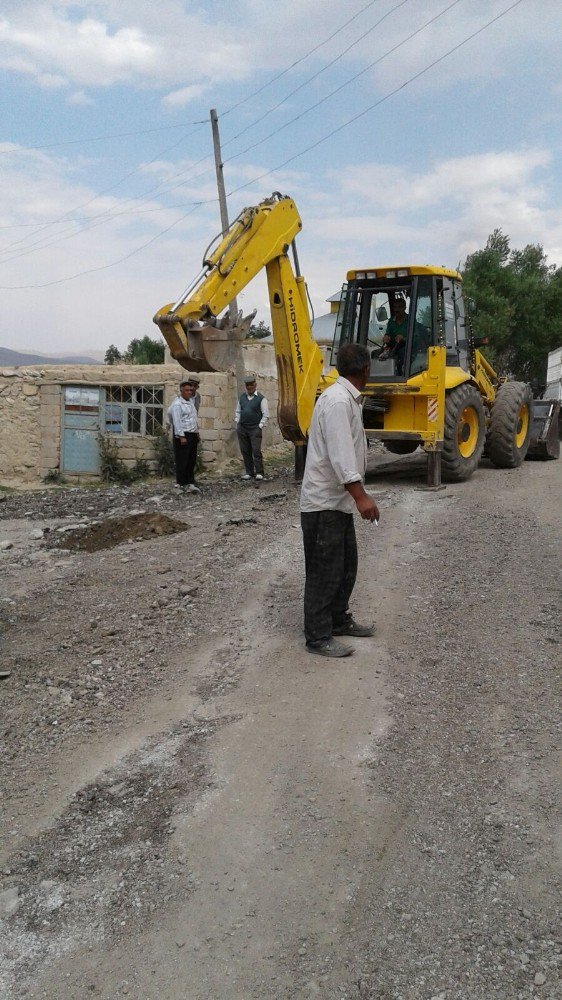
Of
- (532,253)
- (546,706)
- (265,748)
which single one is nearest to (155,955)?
(265,748)

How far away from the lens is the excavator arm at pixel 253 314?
904cm

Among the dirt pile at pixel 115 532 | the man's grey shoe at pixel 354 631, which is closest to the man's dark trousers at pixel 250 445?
the dirt pile at pixel 115 532

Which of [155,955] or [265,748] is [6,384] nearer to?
[265,748]

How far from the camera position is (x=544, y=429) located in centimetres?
1278

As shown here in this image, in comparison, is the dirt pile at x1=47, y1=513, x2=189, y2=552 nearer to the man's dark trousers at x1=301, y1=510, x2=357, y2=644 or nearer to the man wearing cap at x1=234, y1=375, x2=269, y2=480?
the man wearing cap at x1=234, y1=375, x2=269, y2=480

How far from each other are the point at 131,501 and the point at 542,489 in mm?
5255

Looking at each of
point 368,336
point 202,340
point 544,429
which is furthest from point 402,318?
point 544,429

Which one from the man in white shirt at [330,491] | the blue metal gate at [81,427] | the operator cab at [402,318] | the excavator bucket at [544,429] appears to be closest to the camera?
the man in white shirt at [330,491]

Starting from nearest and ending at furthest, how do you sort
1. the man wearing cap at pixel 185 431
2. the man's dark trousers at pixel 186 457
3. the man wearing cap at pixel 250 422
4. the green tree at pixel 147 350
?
the man wearing cap at pixel 185 431 → the man's dark trousers at pixel 186 457 → the man wearing cap at pixel 250 422 → the green tree at pixel 147 350

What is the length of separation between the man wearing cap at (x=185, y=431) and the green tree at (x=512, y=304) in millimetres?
19390

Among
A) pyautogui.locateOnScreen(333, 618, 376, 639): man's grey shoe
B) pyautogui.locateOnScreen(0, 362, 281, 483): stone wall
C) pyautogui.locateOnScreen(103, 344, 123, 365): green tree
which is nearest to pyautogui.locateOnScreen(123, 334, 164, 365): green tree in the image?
pyautogui.locateOnScreen(103, 344, 123, 365): green tree

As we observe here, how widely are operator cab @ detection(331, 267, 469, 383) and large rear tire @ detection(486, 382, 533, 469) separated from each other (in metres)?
1.14

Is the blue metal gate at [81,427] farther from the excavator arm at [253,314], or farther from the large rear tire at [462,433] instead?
the large rear tire at [462,433]

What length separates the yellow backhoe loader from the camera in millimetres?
9234
